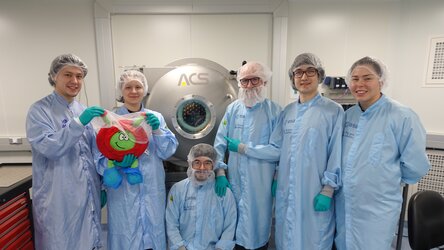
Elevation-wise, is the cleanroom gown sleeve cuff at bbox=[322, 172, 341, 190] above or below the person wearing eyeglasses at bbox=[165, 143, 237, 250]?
above

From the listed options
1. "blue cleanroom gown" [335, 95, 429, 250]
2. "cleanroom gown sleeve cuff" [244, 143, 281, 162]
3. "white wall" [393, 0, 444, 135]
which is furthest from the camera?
"white wall" [393, 0, 444, 135]

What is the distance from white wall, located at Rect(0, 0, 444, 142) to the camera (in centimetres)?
207

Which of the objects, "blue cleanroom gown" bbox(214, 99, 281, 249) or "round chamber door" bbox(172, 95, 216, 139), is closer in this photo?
"blue cleanroom gown" bbox(214, 99, 281, 249)

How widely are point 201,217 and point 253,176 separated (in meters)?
0.37

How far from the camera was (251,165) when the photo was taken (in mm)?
1375

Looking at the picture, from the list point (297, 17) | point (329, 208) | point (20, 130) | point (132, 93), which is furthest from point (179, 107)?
point (20, 130)

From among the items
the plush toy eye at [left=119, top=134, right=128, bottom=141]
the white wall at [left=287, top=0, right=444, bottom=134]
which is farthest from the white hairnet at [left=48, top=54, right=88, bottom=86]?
the white wall at [left=287, top=0, right=444, bottom=134]

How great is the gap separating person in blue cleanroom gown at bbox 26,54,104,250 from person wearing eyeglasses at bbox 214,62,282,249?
0.70 metres

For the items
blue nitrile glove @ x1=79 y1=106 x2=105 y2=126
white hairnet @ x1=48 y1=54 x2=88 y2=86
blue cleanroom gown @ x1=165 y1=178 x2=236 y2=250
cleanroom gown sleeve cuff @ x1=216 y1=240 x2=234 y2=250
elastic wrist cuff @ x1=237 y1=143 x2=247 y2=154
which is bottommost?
cleanroom gown sleeve cuff @ x1=216 y1=240 x2=234 y2=250

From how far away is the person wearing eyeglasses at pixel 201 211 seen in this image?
1381mm

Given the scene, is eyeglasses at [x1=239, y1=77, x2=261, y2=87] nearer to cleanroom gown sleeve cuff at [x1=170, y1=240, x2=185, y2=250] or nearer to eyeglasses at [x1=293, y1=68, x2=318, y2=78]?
eyeglasses at [x1=293, y1=68, x2=318, y2=78]

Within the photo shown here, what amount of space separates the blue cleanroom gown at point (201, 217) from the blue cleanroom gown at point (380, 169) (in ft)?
1.99

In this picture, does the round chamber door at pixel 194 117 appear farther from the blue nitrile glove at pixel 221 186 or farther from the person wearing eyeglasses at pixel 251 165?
the blue nitrile glove at pixel 221 186

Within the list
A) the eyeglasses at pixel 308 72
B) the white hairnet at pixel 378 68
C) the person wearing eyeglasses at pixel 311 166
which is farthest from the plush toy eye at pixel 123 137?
the white hairnet at pixel 378 68
